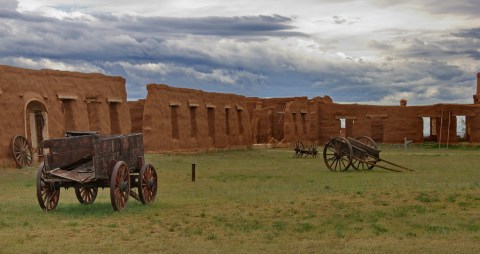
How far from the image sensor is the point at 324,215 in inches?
497

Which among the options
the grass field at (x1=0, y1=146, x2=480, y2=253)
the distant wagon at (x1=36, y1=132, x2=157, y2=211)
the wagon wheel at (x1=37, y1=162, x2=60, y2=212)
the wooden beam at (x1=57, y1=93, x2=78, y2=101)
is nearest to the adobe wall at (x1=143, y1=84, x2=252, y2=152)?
the wooden beam at (x1=57, y1=93, x2=78, y2=101)

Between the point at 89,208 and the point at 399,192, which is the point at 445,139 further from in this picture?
the point at 89,208

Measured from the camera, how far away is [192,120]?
127 feet

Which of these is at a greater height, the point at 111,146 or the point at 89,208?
the point at 111,146

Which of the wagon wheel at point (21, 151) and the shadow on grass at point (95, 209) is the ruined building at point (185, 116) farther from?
the shadow on grass at point (95, 209)

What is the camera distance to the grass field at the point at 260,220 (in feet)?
32.6

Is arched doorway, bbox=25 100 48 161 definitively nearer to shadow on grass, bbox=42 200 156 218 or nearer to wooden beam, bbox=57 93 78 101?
wooden beam, bbox=57 93 78 101

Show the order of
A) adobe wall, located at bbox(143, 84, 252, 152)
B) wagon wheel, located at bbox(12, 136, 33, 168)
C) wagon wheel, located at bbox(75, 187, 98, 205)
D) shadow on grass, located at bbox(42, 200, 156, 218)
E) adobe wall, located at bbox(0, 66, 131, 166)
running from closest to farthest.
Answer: shadow on grass, located at bbox(42, 200, 156, 218) < wagon wheel, located at bbox(75, 187, 98, 205) < wagon wheel, located at bbox(12, 136, 33, 168) < adobe wall, located at bbox(0, 66, 131, 166) < adobe wall, located at bbox(143, 84, 252, 152)

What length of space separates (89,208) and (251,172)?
11652mm

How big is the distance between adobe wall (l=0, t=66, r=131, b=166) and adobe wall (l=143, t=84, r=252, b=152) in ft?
4.56

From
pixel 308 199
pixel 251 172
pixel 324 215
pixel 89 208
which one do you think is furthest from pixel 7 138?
pixel 324 215

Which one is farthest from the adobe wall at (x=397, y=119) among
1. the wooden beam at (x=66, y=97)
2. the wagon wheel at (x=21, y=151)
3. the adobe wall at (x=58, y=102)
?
the wagon wheel at (x=21, y=151)

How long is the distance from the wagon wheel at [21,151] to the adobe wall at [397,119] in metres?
30.8

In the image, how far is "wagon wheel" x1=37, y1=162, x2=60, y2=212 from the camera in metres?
12.9
